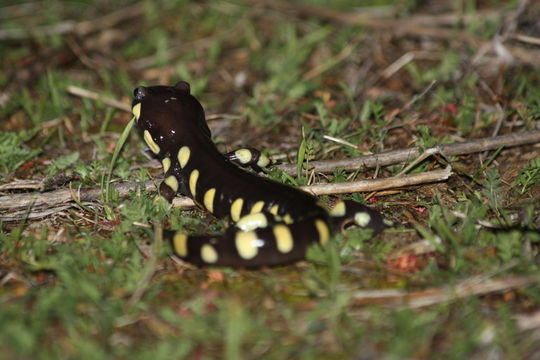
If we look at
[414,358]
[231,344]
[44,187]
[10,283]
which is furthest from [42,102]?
[414,358]

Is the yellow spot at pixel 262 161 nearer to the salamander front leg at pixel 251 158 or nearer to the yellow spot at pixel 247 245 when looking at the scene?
the salamander front leg at pixel 251 158

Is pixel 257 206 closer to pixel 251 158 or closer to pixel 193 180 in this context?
pixel 193 180

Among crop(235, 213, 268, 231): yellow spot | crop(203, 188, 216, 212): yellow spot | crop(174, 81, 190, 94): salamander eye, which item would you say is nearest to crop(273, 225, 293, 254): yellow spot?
crop(235, 213, 268, 231): yellow spot

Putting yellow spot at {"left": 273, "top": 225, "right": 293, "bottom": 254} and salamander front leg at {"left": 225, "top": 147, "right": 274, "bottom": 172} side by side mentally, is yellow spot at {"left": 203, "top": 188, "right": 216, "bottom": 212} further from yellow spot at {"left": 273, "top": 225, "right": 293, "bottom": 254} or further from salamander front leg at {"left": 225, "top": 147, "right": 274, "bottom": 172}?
yellow spot at {"left": 273, "top": 225, "right": 293, "bottom": 254}

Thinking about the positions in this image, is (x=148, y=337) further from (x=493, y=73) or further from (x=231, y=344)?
(x=493, y=73)

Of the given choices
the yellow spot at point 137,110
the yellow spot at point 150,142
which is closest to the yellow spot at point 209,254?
the yellow spot at point 150,142

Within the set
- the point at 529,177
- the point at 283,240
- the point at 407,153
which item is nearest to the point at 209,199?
the point at 283,240
